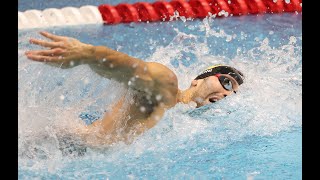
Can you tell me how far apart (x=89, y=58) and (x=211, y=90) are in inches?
25.3

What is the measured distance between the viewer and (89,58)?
1.88 m

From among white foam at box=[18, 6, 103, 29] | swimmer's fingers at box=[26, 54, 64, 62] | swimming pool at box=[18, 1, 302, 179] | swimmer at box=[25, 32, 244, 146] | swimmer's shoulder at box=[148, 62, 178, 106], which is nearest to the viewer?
swimmer's fingers at box=[26, 54, 64, 62]

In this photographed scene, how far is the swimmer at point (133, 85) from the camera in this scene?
5.99 ft

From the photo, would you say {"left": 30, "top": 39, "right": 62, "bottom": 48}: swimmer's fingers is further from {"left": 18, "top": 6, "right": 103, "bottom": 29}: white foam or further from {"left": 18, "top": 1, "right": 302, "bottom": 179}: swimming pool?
{"left": 18, "top": 6, "right": 103, "bottom": 29}: white foam

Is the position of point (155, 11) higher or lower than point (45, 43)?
higher

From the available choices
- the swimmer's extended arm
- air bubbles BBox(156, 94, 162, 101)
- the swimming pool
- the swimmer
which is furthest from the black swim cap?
the swimmer's extended arm

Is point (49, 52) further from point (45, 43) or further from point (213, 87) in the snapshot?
point (213, 87)

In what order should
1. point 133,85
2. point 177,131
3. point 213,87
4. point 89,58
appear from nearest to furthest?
point 89,58
point 133,85
point 213,87
point 177,131

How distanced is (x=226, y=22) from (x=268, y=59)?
37.4 inches

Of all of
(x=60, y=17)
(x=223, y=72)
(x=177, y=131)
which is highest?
(x=60, y=17)

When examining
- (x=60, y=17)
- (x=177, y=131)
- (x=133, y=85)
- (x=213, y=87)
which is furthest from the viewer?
(x=60, y=17)

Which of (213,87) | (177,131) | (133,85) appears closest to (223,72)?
(213,87)

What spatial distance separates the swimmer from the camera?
71.9 inches

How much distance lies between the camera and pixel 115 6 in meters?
4.58
